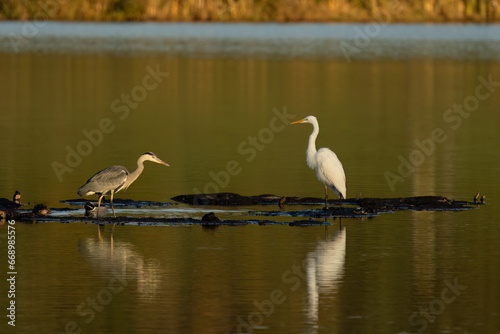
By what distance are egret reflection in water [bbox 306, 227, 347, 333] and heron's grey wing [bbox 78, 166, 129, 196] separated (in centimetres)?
332

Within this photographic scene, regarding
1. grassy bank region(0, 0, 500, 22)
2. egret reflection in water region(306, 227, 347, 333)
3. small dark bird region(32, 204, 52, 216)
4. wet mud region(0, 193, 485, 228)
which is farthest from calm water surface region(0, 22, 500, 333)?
grassy bank region(0, 0, 500, 22)

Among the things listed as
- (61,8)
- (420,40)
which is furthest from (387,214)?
(61,8)

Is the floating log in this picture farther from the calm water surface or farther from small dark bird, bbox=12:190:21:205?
small dark bird, bbox=12:190:21:205

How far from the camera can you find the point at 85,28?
365 feet

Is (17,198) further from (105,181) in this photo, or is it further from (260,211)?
(260,211)

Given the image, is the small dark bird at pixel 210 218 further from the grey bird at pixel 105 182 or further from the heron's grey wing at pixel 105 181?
the heron's grey wing at pixel 105 181

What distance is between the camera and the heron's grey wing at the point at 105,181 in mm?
19391

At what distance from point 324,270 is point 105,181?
185 inches

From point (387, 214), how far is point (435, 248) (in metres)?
2.85

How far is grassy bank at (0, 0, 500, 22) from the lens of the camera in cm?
10450

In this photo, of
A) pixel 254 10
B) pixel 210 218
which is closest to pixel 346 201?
pixel 210 218

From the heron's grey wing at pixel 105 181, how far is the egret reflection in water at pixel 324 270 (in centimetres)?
332

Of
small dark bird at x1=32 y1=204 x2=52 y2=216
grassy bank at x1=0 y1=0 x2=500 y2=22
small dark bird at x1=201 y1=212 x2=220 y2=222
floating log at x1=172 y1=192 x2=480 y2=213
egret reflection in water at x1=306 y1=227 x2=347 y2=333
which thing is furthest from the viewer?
grassy bank at x1=0 y1=0 x2=500 y2=22

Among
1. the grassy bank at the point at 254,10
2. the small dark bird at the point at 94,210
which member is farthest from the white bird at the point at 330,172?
the grassy bank at the point at 254,10
